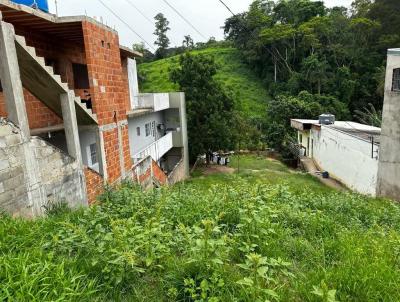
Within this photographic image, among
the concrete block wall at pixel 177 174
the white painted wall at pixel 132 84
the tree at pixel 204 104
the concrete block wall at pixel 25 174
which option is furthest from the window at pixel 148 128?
the concrete block wall at pixel 25 174

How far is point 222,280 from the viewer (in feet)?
7.54

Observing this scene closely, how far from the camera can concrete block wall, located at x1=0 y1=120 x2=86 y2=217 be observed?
15.5ft

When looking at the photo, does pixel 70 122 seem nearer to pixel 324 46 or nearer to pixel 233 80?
pixel 233 80

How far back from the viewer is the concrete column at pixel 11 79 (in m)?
5.11

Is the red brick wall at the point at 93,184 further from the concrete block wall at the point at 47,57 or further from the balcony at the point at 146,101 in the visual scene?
the balcony at the point at 146,101

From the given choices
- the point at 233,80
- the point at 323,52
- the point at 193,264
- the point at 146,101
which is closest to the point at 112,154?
the point at 193,264

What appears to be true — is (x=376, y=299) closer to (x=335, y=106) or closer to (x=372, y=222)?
→ (x=372, y=222)

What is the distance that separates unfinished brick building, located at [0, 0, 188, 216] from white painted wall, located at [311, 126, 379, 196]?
979 cm

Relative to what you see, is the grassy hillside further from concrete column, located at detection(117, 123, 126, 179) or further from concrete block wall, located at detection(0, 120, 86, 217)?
concrete block wall, located at detection(0, 120, 86, 217)

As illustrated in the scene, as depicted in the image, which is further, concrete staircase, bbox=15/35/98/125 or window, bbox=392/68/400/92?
window, bbox=392/68/400/92

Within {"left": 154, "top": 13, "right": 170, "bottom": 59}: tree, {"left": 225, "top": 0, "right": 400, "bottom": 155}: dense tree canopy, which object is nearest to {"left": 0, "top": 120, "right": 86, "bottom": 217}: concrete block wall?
{"left": 225, "top": 0, "right": 400, "bottom": 155}: dense tree canopy

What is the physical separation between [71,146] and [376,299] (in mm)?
6318

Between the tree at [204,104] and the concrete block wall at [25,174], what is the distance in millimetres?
13045

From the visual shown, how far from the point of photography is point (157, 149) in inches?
582
